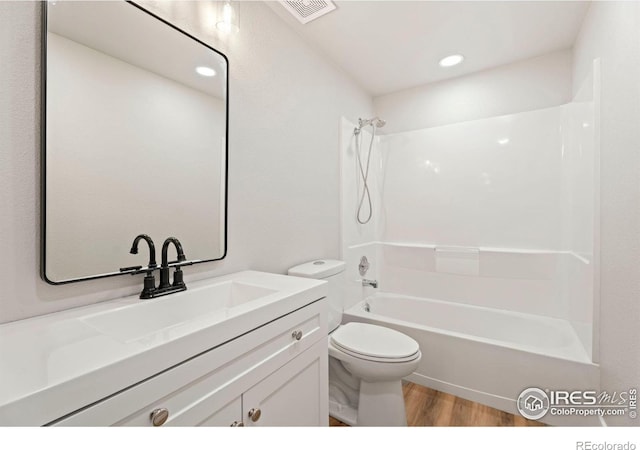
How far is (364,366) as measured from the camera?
155 cm

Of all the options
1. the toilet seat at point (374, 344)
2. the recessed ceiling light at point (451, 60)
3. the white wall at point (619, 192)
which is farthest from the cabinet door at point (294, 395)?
the recessed ceiling light at point (451, 60)

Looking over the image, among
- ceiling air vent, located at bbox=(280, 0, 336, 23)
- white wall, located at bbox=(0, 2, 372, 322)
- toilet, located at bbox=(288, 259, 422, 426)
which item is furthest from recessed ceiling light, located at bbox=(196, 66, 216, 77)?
toilet, located at bbox=(288, 259, 422, 426)

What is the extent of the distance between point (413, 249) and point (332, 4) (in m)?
2.03

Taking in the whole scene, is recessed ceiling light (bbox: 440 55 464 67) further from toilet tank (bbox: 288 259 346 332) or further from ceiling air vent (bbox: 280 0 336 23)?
toilet tank (bbox: 288 259 346 332)

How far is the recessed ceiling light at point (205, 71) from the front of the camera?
1.33m

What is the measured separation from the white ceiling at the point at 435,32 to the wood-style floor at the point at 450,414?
2420mm

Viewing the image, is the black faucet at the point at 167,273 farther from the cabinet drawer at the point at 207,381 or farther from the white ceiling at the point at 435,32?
the white ceiling at the point at 435,32

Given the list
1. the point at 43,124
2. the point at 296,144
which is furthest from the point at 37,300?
the point at 296,144

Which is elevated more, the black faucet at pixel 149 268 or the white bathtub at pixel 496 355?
the black faucet at pixel 149 268

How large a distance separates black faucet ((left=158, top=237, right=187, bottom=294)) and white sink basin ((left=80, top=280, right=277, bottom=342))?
0.12 ft

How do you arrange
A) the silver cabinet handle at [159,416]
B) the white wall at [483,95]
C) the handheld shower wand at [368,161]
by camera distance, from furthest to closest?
the handheld shower wand at [368,161] → the white wall at [483,95] → the silver cabinet handle at [159,416]

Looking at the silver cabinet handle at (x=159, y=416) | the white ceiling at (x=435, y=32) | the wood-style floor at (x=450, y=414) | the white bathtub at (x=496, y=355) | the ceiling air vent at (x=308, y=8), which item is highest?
the white ceiling at (x=435, y=32)

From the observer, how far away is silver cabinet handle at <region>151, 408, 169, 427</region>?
→ 2.21ft


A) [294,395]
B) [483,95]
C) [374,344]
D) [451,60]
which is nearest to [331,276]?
[374,344]
